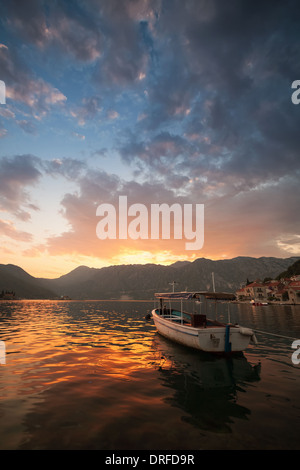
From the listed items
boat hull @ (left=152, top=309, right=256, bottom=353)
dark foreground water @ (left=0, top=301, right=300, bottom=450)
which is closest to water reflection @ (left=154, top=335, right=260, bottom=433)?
dark foreground water @ (left=0, top=301, right=300, bottom=450)

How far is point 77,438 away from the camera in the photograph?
5.95m

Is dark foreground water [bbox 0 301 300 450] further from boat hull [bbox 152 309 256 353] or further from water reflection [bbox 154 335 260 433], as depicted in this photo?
boat hull [bbox 152 309 256 353]

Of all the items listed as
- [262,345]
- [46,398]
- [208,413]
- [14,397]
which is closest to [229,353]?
[262,345]

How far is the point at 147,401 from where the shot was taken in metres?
8.47

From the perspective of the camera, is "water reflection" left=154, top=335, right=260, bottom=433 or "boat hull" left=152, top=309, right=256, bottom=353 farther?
"boat hull" left=152, top=309, right=256, bottom=353

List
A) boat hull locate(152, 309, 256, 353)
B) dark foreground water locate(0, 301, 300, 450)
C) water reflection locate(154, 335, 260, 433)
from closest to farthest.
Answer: dark foreground water locate(0, 301, 300, 450) < water reflection locate(154, 335, 260, 433) < boat hull locate(152, 309, 256, 353)

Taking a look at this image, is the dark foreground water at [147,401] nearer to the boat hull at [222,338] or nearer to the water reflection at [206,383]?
the water reflection at [206,383]

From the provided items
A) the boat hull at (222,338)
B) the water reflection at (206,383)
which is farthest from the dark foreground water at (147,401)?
the boat hull at (222,338)

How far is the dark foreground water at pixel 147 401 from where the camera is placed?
19.6ft

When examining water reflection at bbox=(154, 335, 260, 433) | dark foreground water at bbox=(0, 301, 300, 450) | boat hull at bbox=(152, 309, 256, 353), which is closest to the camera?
dark foreground water at bbox=(0, 301, 300, 450)

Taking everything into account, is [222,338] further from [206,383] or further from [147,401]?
[147,401]

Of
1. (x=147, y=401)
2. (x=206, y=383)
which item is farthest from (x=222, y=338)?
(x=147, y=401)

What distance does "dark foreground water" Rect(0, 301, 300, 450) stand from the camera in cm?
Answer: 598
